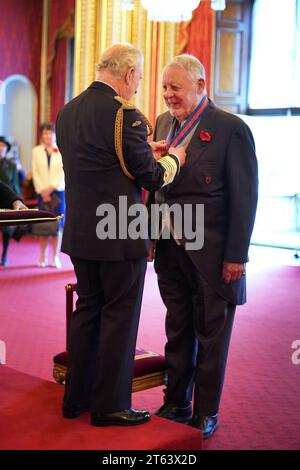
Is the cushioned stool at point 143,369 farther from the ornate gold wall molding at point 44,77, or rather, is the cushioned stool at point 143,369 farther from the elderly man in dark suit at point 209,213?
the ornate gold wall molding at point 44,77

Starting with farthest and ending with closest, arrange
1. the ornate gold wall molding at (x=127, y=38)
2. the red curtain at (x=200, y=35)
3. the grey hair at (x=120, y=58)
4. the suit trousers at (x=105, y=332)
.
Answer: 1. the ornate gold wall molding at (x=127, y=38)
2. the red curtain at (x=200, y=35)
3. the suit trousers at (x=105, y=332)
4. the grey hair at (x=120, y=58)

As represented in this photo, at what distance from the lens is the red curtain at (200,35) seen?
960 cm

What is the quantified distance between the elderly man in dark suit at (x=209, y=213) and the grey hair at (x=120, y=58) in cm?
42

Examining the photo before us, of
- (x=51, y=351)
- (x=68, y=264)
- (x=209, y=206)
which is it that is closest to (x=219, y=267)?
(x=209, y=206)

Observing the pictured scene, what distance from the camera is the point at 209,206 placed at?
3205mm

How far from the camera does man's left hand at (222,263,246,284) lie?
125 inches

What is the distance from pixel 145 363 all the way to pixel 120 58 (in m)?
1.45

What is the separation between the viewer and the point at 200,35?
9.66 metres

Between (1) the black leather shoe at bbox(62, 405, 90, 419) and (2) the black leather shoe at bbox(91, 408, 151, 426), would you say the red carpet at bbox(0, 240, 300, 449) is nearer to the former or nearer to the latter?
(2) the black leather shoe at bbox(91, 408, 151, 426)

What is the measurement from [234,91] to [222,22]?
941mm

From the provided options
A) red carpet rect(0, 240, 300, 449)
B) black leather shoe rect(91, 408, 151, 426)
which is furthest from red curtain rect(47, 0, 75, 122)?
black leather shoe rect(91, 408, 151, 426)

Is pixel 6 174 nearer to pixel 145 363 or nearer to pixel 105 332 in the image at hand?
pixel 145 363

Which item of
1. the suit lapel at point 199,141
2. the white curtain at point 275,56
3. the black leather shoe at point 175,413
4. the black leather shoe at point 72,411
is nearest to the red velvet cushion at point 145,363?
the black leather shoe at point 175,413

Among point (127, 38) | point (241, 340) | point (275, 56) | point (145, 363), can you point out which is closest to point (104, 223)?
point (145, 363)
